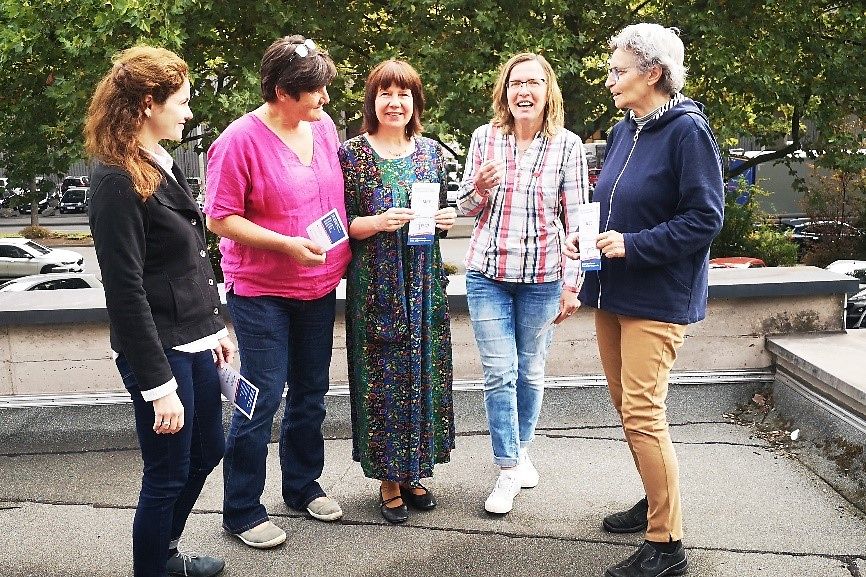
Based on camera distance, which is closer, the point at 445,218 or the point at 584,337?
the point at 445,218

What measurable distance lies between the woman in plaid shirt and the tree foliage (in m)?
8.64

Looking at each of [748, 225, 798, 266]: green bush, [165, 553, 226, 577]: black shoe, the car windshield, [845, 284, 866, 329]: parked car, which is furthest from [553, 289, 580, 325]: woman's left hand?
the car windshield

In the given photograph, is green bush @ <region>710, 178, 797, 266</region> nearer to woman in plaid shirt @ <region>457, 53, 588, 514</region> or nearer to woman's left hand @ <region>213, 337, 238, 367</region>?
woman in plaid shirt @ <region>457, 53, 588, 514</region>

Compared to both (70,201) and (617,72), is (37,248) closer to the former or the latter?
(70,201)

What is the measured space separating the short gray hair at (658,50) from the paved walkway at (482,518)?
5.88ft

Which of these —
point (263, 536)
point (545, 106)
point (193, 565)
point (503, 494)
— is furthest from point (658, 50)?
point (193, 565)

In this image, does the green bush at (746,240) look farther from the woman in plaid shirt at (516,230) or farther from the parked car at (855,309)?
the woman in plaid shirt at (516,230)

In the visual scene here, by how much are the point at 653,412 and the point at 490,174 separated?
1176 mm

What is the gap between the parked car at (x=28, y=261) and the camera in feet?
83.6

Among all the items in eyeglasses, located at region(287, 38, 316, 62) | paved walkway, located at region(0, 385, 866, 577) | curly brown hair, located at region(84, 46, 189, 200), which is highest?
eyeglasses, located at region(287, 38, 316, 62)

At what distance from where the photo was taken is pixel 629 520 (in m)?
3.74

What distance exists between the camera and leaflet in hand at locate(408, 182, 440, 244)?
346 centimetres

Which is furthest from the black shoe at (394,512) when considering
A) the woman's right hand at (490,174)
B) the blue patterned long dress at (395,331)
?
the woman's right hand at (490,174)

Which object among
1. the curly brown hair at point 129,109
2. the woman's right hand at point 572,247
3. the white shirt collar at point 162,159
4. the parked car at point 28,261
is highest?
the curly brown hair at point 129,109
